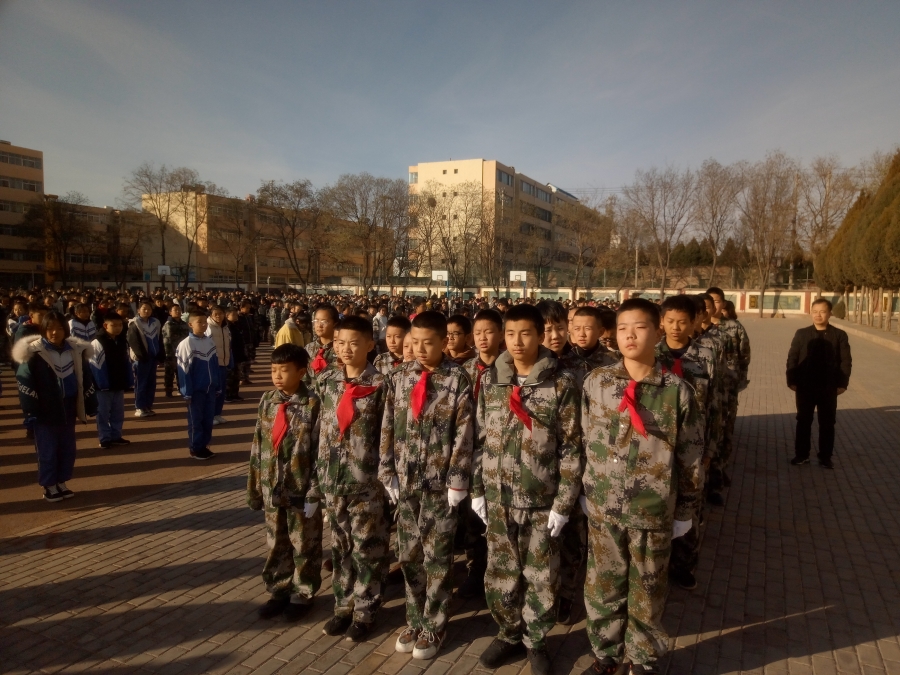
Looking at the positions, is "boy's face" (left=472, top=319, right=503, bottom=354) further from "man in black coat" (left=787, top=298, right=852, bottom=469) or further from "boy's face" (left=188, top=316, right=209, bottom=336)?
"man in black coat" (left=787, top=298, right=852, bottom=469)

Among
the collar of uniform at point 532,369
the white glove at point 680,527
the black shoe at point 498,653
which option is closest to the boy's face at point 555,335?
the collar of uniform at point 532,369

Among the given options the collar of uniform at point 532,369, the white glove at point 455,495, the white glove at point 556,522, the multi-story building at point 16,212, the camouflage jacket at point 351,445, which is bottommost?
the white glove at point 556,522

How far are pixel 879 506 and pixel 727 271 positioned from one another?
5746 cm

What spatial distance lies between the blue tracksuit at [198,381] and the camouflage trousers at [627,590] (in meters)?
5.28

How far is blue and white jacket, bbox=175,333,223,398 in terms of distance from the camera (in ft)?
21.1

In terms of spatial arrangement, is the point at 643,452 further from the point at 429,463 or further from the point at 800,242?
the point at 800,242

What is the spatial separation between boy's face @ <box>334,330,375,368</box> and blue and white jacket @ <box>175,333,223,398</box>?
396 cm

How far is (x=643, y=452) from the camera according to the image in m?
2.71

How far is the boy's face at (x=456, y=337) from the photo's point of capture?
447 cm

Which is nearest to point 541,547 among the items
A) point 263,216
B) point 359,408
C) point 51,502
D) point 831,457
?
point 359,408

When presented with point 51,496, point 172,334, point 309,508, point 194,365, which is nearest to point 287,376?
point 309,508

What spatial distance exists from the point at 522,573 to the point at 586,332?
197cm

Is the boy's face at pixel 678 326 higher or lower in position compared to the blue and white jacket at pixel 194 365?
higher

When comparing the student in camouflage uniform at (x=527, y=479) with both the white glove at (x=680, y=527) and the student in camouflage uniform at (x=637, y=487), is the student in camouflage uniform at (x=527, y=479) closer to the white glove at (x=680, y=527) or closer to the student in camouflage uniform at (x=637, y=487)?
the student in camouflage uniform at (x=637, y=487)
